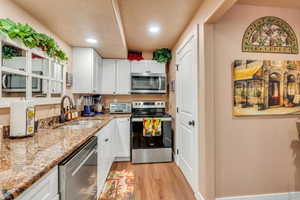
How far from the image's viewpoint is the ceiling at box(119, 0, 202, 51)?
1.74 m

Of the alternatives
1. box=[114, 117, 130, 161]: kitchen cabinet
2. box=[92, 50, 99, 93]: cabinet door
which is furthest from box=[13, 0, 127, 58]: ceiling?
box=[114, 117, 130, 161]: kitchen cabinet

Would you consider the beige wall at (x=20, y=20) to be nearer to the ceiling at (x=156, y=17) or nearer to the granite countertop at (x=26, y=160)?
the granite countertop at (x=26, y=160)

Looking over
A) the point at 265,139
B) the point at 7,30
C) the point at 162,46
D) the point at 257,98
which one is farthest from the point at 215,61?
the point at 7,30

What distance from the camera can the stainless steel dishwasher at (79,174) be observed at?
90cm

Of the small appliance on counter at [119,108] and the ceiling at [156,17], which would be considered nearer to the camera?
the ceiling at [156,17]

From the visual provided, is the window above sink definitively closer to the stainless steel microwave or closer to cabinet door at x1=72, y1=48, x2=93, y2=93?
cabinet door at x1=72, y1=48, x2=93, y2=93

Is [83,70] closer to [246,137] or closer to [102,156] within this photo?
[102,156]

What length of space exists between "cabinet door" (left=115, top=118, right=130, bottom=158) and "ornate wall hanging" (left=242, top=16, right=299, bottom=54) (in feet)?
7.12

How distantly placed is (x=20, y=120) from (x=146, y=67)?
95.2 inches

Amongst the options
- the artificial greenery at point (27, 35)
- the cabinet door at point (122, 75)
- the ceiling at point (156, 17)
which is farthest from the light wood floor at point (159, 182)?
the ceiling at point (156, 17)

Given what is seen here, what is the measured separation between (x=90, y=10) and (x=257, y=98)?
201 cm

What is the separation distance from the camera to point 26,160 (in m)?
0.82

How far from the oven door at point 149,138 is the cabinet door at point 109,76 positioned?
39.3 inches

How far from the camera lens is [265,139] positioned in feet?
5.62
